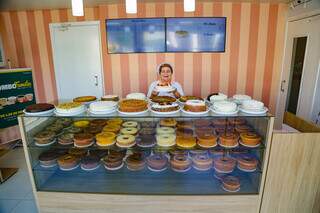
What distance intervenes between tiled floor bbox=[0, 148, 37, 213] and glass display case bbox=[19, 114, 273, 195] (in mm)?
713

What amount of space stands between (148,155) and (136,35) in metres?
2.54

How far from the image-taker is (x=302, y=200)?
75.9 inches

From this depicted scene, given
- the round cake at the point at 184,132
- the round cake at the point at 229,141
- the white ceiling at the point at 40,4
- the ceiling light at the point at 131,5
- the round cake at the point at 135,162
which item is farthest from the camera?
the white ceiling at the point at 40,4

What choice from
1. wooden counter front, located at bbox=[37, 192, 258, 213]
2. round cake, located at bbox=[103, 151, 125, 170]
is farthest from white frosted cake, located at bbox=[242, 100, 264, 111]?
round cake, located at bbox=[103, 151, 125, 170]

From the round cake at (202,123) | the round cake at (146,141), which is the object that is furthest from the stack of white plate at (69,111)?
the round cake at (202,123)

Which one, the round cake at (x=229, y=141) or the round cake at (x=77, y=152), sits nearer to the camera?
the round cake at (x=229, y=141)

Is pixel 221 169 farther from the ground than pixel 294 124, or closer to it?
closer to it

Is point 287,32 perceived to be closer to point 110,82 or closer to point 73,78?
point 110,82

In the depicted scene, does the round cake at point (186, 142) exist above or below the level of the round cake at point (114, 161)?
above

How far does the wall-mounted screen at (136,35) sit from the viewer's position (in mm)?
3811

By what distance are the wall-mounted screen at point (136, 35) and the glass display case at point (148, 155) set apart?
6.93 ft

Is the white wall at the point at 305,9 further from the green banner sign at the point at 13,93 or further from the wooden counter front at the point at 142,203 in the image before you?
the green banner sign at the point at 13,93

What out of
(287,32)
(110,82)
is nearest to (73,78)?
(110,82)

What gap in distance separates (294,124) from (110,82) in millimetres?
3217
